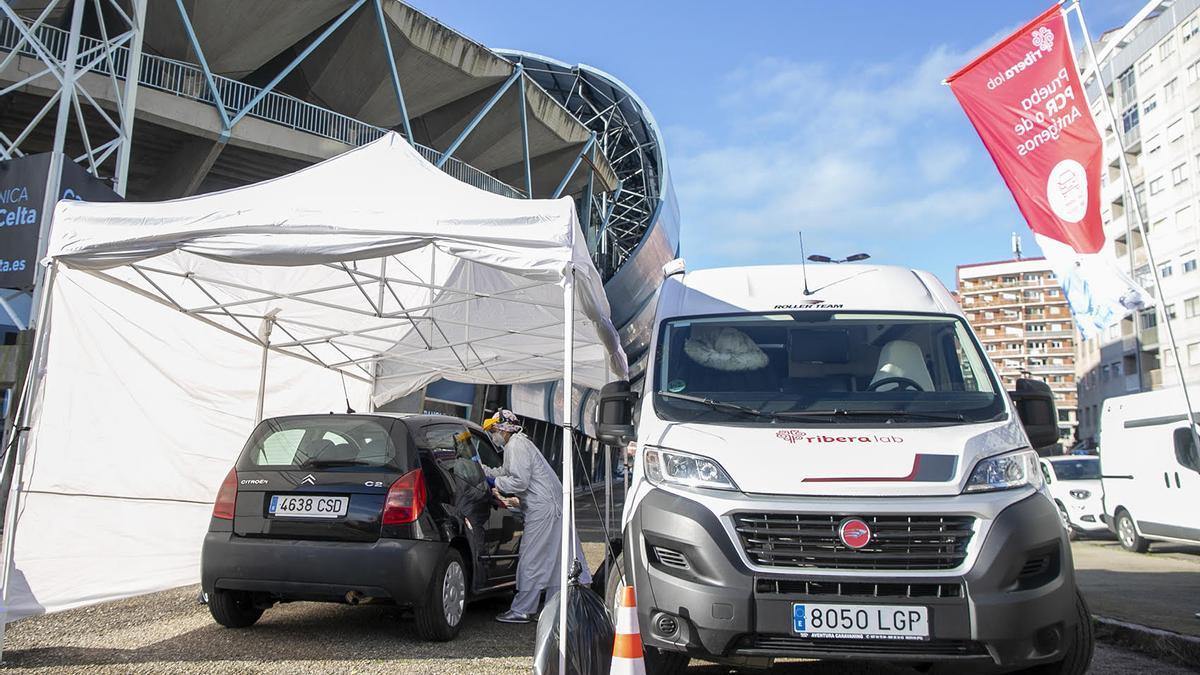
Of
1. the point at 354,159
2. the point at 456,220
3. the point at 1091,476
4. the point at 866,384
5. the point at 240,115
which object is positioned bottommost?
the point at 1091,476

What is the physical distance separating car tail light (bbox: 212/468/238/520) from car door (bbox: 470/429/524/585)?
1837 millimetres

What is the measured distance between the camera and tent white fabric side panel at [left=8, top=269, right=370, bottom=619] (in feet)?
20.5

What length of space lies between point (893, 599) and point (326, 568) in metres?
3.45

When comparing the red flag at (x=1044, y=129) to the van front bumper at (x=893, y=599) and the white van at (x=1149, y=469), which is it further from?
the van front bumper at (x=893, y=599)

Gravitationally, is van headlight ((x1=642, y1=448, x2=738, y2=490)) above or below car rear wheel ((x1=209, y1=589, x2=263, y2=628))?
above

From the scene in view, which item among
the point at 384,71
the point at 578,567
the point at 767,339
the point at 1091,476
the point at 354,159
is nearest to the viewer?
the point at 578,567

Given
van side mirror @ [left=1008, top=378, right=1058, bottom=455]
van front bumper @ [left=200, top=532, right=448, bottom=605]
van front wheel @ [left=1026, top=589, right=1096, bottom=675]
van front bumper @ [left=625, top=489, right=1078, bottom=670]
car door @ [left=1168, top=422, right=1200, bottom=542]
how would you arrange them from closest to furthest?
van front bumper @ [left=625, top=489, right=1078, bottom=670], van front wheel @ [left=1026, top=589, right=1096, bottom=675], van side mirror @ [left=1008, top=378, right=1058, bottom=455], van front bumper @ [left=200, top=532, right=448, bottom=605], car door @ [left=1168, top=422, right=1200, bottom=542]

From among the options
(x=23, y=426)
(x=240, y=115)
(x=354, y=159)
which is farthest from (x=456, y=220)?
(x=240, y=115)

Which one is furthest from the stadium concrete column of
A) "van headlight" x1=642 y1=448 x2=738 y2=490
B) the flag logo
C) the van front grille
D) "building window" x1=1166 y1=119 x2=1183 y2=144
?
"building window" x1=1166 y1=119 x2=1183 y2=144

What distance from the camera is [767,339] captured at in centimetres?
504

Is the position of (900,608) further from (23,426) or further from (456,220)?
(23,426)

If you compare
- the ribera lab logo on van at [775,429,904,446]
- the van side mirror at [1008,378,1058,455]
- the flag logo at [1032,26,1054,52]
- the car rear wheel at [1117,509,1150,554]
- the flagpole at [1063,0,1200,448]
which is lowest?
the car rear wheel at [1117,509,1150,554]

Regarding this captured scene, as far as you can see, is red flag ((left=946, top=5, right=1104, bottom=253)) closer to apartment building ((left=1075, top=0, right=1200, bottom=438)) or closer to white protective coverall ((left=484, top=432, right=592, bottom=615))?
white protective coverall ((left=484, top=432, right=592, bottom=615))

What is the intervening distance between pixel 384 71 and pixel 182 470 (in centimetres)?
1759
